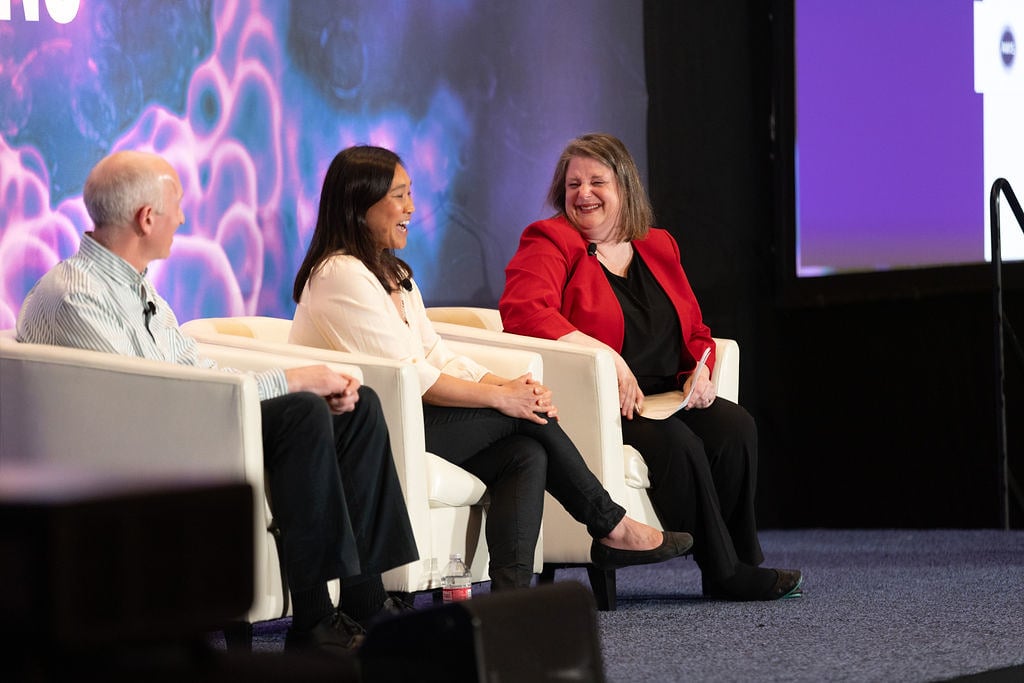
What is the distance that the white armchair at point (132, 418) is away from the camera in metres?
2.40

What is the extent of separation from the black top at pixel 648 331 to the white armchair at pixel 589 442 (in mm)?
298

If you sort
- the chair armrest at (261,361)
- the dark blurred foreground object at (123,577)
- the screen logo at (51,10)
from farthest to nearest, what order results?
the screen logo at (51,10) → the chair armrest at (261,361) → the dark blurred foreground object at (123,577)

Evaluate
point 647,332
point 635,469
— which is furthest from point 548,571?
point 647,332

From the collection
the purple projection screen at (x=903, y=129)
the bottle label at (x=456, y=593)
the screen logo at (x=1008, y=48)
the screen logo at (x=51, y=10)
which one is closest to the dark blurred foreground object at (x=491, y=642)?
the bottle label at (x=456, y=593)

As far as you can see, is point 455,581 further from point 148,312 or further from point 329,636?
point 148,312

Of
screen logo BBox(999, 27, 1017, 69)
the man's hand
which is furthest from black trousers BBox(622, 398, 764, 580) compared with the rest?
screen logo BBox(999, 27, 1017, 69)

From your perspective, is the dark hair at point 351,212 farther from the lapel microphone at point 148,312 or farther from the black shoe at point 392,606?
the black shoe at point 392,606

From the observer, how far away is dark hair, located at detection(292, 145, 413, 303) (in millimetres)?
3086

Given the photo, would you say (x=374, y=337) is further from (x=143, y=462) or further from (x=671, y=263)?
(x=671, y=263)

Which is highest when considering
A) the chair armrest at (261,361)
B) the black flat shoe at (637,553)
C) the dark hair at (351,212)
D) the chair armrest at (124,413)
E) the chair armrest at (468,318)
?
the dark hair at (351,212)

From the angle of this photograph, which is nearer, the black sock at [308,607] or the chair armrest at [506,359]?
the black sock at [308,607]

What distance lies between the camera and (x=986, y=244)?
15.9 feet

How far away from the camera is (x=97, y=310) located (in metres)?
2.53

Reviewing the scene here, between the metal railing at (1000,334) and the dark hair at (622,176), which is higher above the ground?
the dark hair at (622,176)
